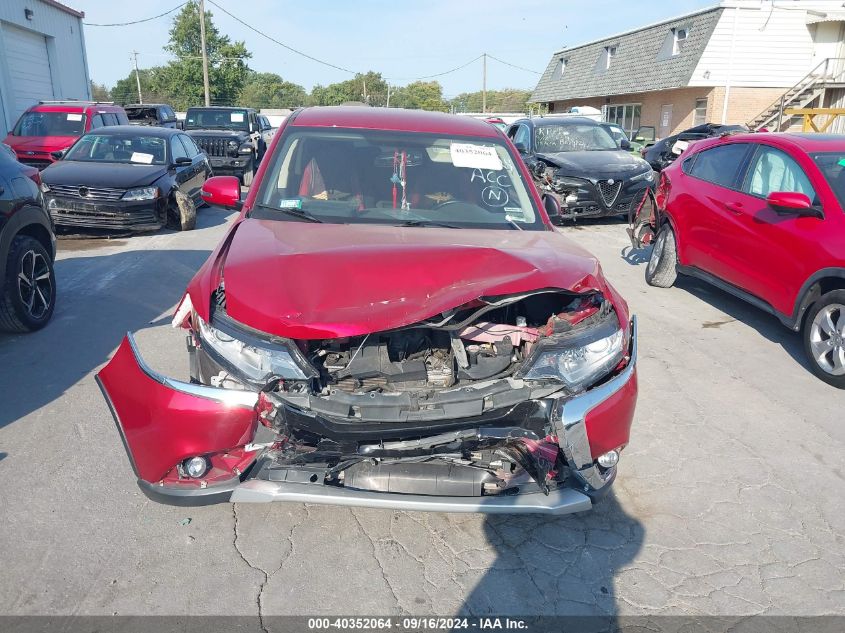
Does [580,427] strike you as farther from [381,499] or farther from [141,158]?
[141,158]

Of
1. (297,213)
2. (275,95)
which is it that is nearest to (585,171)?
(297,213)

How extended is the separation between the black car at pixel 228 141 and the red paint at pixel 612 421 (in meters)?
13.4

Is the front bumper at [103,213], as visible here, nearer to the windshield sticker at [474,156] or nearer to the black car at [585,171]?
the black car at [585,171]

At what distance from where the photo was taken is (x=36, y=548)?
9.50 feet

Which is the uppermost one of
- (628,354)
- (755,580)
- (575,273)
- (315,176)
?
(315,176)

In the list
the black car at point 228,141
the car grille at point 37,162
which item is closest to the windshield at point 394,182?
the black car at point 228,141

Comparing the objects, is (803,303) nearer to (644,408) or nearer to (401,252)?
(644,408)

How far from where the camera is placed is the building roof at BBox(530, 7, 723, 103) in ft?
89.6

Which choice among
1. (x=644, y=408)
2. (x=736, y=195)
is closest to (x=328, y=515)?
(x=644, y=408)

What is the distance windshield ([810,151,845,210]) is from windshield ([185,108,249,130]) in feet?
53.3

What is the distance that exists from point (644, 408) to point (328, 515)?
2.42m

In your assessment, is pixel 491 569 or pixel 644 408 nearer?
pixel 491 569

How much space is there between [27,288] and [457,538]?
4562 millimetres

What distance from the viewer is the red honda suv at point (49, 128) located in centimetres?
1389
